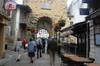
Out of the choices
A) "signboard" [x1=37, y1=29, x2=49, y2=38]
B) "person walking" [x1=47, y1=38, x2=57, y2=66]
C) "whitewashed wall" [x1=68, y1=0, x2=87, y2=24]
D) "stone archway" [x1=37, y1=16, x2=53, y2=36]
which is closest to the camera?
"person walking" [x1=47, y1=38, x2=57, y2=66]

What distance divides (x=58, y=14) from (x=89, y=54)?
1143 inches

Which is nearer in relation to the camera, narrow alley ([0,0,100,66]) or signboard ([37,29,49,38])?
Result: narrow alley ([0,0,100,66])

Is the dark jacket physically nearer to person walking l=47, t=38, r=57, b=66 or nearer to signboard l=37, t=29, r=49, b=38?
person walking l=47, t=38, r=57, b=66

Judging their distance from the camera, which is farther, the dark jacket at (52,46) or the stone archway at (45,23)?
the stone archway at (45,23)

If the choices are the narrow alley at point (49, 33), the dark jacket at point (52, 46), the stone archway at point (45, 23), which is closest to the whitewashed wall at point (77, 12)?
the narrow alley at point (49, 33)

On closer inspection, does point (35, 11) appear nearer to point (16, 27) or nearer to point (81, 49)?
point (16, 27)

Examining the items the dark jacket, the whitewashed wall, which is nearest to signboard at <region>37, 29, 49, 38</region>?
the whitewashed wall

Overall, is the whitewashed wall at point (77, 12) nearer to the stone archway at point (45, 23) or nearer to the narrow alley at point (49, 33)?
the narrow alley at point (49, 33)

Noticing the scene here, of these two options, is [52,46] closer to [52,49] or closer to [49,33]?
[52,49]

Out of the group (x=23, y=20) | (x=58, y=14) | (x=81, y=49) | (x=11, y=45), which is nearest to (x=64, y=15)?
(x=58, y=14)

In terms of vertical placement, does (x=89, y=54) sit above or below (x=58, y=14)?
below

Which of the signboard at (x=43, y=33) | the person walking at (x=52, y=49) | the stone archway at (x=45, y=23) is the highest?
the stone archway at (x=45, y=23)

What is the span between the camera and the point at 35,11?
53062 millimetres

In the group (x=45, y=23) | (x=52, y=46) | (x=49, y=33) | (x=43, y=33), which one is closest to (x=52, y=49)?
(x=52, y=46)
